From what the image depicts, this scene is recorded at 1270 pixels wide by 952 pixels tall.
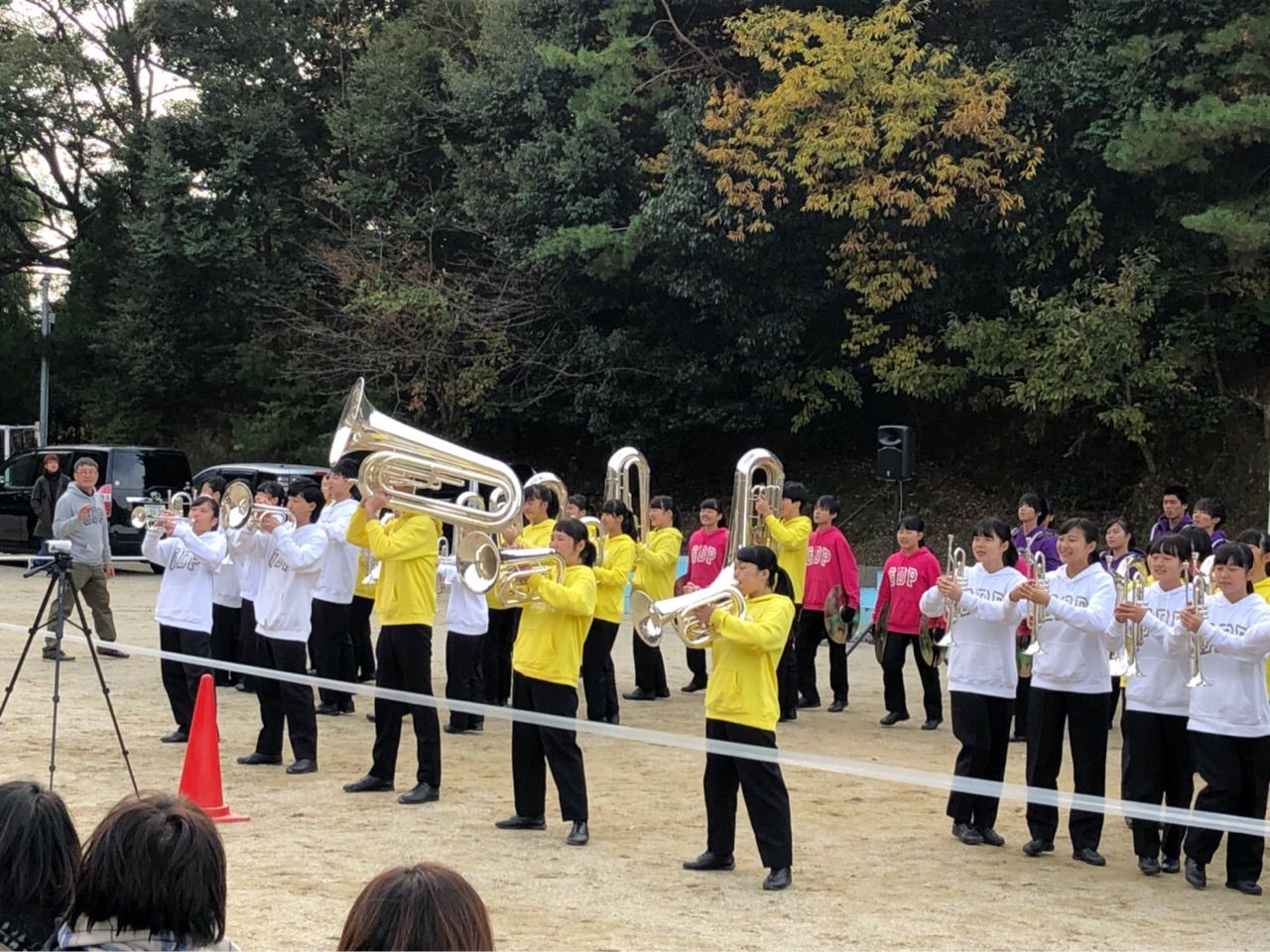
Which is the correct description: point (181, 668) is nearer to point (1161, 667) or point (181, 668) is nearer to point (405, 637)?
point (405, 637)

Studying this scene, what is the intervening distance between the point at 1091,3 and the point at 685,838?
17.5 m

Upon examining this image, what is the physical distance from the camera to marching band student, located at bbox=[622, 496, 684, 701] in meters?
11.9

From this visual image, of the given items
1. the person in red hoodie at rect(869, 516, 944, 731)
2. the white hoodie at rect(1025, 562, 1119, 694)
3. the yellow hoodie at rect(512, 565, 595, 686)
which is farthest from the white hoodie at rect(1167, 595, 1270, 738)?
the person in red hoodie at rect(869, 516, 944, 731)

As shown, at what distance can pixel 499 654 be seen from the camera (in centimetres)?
1104

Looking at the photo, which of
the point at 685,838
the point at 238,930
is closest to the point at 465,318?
the point at 685,838

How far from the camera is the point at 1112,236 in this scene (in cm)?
2169

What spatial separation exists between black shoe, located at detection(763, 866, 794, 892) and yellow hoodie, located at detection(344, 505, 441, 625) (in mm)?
2571

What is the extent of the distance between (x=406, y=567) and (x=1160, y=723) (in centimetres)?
403

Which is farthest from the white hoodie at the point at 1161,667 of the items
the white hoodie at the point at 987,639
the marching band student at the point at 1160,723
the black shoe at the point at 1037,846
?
the black shoe at the point at 1037,846

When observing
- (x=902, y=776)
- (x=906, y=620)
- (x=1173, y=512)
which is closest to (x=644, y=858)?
(x=902, y=776)

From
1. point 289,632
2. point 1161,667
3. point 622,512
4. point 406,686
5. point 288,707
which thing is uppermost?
point 622,512

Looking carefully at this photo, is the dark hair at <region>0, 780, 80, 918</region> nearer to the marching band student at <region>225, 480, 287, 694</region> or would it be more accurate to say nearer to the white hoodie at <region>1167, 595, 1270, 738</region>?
the white hoodie at <region>1167, 595, 1270, 738</region>

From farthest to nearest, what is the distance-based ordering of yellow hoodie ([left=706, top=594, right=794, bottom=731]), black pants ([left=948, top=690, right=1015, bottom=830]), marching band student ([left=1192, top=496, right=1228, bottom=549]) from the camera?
1. marching band student ([left=1192, top=496, right=1228, bottom=549])
2. black pants ([left=948, top=690, right=1015, bottom=830])
3. yellow hoodie ([left=706, top=594, right=794, bottom=731])

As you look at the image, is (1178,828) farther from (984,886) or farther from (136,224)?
(136,224)
